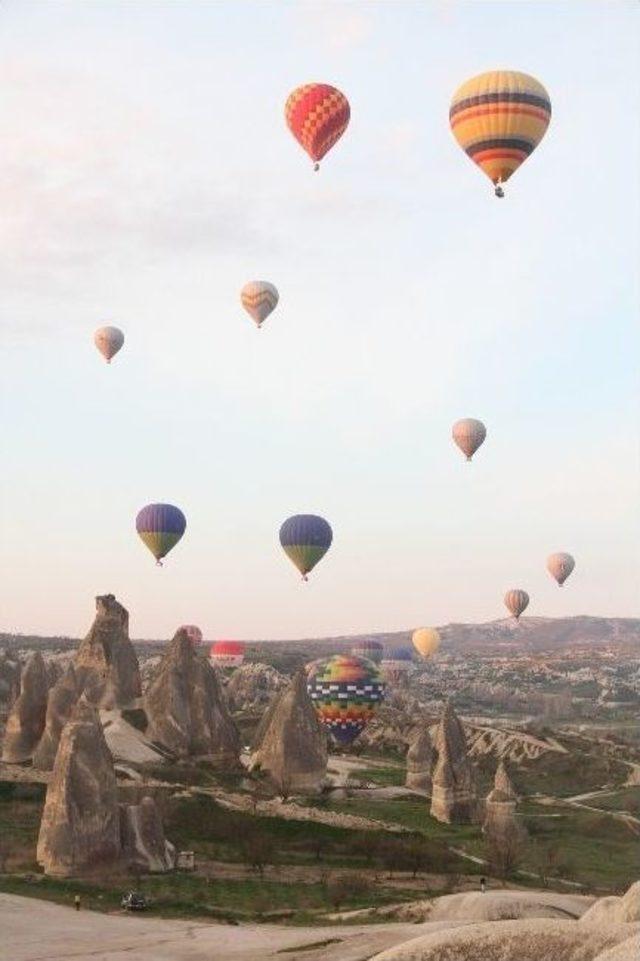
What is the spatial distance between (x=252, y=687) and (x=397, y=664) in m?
54.3

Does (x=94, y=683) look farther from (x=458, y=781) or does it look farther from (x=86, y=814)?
(x=86, y=814)

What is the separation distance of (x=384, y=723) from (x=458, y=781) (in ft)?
164

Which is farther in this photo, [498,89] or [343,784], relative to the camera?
[343,784]

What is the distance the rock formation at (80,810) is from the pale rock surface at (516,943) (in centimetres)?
2533

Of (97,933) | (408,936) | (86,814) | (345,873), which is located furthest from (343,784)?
(408,936)

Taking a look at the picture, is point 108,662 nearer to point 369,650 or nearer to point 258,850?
point 258,850

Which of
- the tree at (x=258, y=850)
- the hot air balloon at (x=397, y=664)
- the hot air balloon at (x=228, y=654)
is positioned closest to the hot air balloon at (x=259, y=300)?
the tree at (x=258, y=850)

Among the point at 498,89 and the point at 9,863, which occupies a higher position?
the point at 498,89

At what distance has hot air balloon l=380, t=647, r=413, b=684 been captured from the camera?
597ft

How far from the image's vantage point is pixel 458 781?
6303 cm

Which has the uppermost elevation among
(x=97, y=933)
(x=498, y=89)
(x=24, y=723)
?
(x=498, y=89)

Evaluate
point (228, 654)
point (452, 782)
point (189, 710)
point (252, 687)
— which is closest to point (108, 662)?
point (189, 710)

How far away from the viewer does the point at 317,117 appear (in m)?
57.0

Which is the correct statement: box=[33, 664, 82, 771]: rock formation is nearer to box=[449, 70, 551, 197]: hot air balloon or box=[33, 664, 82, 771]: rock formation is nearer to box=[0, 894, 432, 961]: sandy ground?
box=[0, 894, 432, 961]: sandy ground
